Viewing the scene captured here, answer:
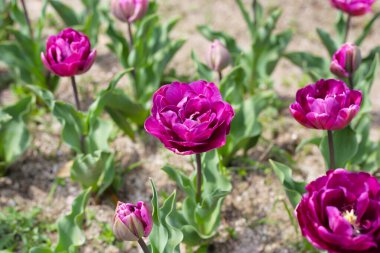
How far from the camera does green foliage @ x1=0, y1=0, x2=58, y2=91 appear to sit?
3379mm

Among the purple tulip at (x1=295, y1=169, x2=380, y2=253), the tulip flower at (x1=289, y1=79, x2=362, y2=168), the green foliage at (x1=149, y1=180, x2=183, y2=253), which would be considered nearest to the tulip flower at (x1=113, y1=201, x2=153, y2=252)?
the green foliage at (x1=149, y1=180, x2=183, y2=253)

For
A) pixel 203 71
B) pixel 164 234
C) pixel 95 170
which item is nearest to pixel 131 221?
pixel 164 234

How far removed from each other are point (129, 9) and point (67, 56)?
55cm

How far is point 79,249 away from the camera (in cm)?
280

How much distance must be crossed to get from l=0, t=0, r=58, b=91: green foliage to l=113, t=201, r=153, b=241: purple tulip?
1.64 meters

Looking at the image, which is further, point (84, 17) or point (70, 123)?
point (84, 17)

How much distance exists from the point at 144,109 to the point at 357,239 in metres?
1.73

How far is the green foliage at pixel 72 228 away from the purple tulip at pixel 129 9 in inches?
36.8

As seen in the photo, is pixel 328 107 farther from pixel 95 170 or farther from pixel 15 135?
pixel 15 135

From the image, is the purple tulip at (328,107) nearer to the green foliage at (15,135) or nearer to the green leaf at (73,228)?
the green leaf at (73,228)

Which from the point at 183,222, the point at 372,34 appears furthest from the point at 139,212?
the point at 372,34

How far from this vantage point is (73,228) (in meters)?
2.58

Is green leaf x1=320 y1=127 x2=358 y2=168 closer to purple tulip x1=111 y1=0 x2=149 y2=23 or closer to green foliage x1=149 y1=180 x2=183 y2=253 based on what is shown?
green foliage x1=149 y1=180 x2=183 y2=253

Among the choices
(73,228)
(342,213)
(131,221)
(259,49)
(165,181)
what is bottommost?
(165,181)
